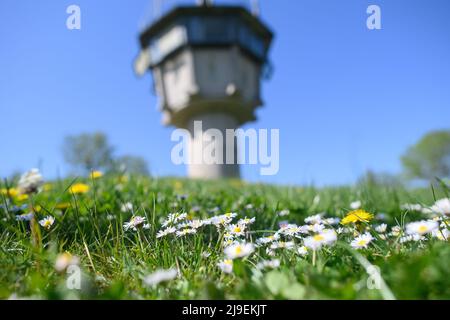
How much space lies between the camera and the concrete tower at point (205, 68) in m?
14.8

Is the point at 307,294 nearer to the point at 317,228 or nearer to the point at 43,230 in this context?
the point at 317,228

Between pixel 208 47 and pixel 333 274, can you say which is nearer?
pixel 333 274

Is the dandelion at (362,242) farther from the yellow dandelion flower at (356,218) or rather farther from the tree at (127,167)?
the tree at (127,167)

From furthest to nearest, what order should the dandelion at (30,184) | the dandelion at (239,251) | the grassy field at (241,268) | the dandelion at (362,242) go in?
the dandelion at (30,184) → the dandelion at (362,242) → the dandelion at (239,251) → the grassy field at (241,268)

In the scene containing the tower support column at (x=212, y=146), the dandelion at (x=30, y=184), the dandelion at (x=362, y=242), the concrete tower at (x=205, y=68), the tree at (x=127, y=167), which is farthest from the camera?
the tower support column at (x=212, y=146)

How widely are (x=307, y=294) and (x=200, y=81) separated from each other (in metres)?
14.5

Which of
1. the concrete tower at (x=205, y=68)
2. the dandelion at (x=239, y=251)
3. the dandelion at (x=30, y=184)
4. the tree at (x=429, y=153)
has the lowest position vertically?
the tree at (x=429, y=153)

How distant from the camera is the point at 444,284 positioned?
0.61 m

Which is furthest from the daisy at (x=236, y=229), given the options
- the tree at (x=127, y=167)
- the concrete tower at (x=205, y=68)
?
the concrete tower at (x=205, y=68)

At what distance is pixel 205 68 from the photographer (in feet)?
48.8

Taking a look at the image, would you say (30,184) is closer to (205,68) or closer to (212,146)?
(205,68)

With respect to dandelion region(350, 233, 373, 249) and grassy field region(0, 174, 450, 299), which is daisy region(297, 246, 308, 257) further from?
dandelion region(350, 233, 373, 249)

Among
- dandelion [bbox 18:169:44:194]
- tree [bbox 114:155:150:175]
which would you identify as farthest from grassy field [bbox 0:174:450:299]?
tree [bbox 114:155:150:175]
